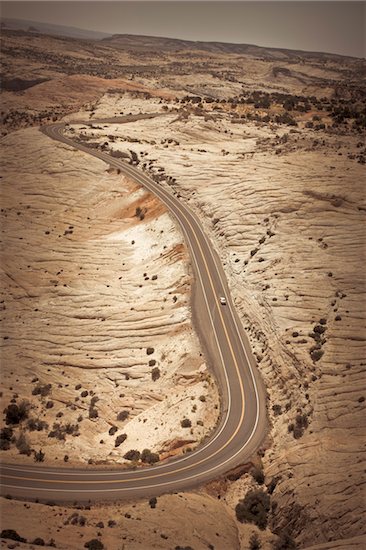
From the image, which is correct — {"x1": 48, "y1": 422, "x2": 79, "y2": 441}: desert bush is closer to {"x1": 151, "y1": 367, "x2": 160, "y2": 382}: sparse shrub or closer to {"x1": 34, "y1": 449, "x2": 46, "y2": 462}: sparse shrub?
{"x1": 34, "y1": 449, "x2": 46, "y2": 462}: sparse shrub

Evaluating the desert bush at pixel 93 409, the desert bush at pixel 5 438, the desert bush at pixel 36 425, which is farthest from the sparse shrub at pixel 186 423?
the desert bush at pixel 5 438

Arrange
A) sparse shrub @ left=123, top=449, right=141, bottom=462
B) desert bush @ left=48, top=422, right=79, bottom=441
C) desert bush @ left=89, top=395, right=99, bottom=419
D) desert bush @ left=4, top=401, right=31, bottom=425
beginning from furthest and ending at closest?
1. desert bush @ left=89, top=395, right=99, bottom=419
2. desert bush @ left=4, top=401, right=31, bottom=425
3. desert bush @ left=48, top=422, right=79, bottom=441
4. sparse shrub @ left=123, top=449, right=141, bottom=462

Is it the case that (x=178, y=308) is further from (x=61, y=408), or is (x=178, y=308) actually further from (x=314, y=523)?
(x=314, y=523)

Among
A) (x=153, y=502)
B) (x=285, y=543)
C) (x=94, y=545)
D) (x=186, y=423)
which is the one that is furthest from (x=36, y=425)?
(x=285, y=543)

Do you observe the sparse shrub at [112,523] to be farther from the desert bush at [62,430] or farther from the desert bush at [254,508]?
the desert bush at [62,430]

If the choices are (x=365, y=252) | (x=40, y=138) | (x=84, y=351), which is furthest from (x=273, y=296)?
(x=40, y=138)

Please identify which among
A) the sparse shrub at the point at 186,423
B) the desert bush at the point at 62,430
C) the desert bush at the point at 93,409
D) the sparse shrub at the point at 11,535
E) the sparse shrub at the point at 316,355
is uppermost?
the sparse shrub at the point at 316,355

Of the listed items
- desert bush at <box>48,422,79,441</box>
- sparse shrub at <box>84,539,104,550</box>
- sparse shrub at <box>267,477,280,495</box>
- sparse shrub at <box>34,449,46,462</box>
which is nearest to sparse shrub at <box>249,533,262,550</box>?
sparse shrub at <box>267,477,280,495</box>
